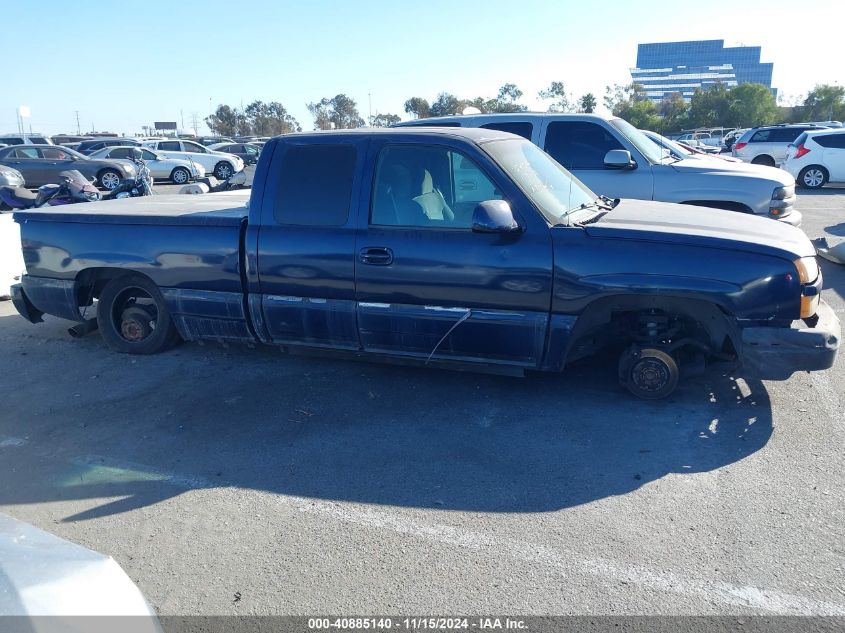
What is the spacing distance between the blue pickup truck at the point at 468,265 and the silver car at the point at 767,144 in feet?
68.1

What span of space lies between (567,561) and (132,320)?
4436mm

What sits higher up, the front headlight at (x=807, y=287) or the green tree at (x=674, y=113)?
the green tree at (x=674, y=113)

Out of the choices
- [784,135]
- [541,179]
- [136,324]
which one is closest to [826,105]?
[784,135]

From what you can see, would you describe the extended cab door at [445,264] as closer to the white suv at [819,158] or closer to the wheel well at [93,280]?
the wheel well at [93,280]

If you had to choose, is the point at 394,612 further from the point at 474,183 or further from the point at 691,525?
the point at 474,183

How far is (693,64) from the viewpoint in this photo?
139 metres

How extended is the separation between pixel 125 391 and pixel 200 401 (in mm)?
700

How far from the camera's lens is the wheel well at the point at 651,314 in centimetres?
451

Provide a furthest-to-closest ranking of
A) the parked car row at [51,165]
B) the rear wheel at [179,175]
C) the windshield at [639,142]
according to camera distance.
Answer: the rear wheel at [179,175] → the parked car row at [51,165] → the windshield at [639,142]

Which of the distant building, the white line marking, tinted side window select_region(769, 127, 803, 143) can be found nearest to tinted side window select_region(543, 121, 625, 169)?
the white line marking

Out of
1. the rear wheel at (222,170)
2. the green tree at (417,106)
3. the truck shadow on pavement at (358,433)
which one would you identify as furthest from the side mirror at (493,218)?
the green tree at (417,106)

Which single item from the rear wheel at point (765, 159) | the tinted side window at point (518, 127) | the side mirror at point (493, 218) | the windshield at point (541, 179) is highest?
the tinted side window at point (518, 127)

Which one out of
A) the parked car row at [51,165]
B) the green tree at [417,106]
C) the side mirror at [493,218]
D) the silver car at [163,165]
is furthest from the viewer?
the green tree at [417,106]

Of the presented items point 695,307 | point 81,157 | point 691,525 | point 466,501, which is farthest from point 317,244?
point 81,157
